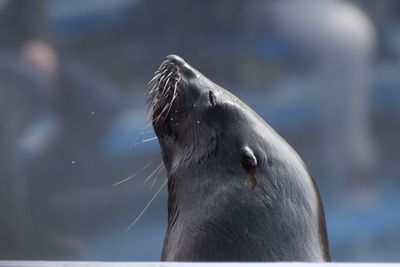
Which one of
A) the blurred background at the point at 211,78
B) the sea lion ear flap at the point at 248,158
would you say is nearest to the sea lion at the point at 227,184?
the sea lion ear flap at the point at 248,158

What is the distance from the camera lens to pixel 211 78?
12.6 ft

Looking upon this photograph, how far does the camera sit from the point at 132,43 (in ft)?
12.9

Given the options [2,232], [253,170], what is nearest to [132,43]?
[2,232]

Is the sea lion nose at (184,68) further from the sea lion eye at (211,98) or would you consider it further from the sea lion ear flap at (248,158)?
the sea lion ear flap at (248,158)

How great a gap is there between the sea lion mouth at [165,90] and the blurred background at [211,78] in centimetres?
160

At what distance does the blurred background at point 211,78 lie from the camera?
384 cm

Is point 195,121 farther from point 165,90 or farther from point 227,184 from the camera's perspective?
point 227,184

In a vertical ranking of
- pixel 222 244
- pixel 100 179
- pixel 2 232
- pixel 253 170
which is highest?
pixel 253 170

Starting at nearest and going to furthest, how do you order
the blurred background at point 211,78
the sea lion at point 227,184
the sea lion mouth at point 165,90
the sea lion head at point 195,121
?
the sea lion at point 227,184, the sea lion head at point 195,121, the sea lion mouth at point 165,90, the blurred background at point 211,78

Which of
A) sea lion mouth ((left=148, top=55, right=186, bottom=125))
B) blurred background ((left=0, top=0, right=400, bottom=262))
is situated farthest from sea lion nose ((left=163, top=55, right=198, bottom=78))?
blurred background ((left=0, top=0, right=400, bottom=262))

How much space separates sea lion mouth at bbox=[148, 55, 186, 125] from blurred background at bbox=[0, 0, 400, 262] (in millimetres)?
1597

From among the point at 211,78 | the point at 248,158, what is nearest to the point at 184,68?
the point at 248,158

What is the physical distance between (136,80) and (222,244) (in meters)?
2.17

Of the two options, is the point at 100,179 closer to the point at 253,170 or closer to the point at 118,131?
the point at 118,131
